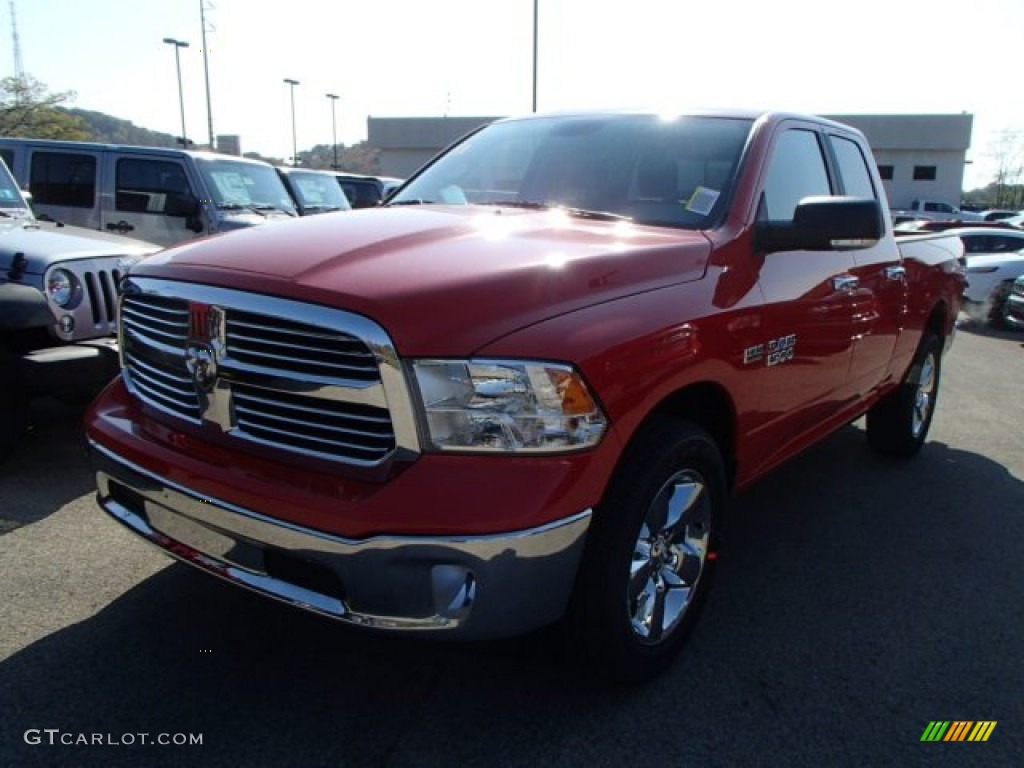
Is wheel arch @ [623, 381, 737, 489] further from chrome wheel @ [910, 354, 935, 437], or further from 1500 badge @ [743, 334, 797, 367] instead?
chrome wheel @ [910, 354, 935, 437]

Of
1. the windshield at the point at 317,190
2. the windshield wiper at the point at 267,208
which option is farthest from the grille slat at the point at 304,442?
the windshield at the point at 317,190

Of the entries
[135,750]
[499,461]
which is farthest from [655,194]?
[135,750]

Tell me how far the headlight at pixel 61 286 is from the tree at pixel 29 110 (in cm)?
3756

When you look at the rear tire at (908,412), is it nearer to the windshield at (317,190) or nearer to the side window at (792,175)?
the side window at (792,175)

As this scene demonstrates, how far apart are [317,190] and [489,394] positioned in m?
11.8

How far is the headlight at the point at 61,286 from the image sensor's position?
4199 mm

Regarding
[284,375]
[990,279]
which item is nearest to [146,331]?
[284,375]

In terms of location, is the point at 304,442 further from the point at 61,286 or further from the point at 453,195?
the point at 61,286

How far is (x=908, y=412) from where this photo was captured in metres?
5.15

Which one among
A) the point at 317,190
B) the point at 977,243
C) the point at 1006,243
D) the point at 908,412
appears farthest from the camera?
the point at 977,243

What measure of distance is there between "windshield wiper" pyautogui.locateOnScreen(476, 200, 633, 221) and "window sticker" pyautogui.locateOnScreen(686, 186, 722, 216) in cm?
24

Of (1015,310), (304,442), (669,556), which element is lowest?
(1015,310)

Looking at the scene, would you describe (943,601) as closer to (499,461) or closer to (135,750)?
(499,461)

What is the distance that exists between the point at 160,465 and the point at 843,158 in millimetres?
3654
